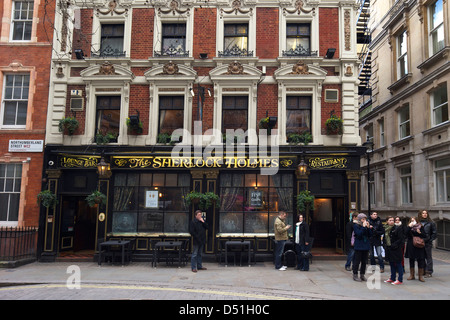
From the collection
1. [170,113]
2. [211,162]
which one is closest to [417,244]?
[211,162]

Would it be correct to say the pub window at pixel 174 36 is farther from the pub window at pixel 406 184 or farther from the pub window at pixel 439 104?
the pub window at pixel 406 184

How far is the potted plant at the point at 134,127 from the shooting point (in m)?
13.6

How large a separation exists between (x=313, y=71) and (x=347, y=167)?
3.96 meters

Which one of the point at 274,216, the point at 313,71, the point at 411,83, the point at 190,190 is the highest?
the point at 411,83

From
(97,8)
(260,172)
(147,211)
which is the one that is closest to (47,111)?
(97,8)

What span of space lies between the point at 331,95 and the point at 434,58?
23.4 feet

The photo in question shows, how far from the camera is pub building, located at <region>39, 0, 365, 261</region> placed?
13.5 metres

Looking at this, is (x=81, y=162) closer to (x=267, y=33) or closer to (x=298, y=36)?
(x=267, y=33)

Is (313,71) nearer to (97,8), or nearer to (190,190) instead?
(190,190)

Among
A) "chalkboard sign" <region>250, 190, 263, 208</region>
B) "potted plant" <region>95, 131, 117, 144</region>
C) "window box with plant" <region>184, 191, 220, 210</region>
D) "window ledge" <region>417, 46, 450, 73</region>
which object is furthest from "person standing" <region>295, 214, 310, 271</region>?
"window ledge" <region>417, 46, 450, 73</region>

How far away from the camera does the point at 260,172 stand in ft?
45.0

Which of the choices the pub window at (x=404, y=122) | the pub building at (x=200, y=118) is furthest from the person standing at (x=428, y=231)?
the pub window at (x=404, y=122)

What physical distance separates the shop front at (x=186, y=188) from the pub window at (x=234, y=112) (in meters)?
1.33

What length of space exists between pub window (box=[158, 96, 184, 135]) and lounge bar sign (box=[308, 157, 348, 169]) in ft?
17.5
